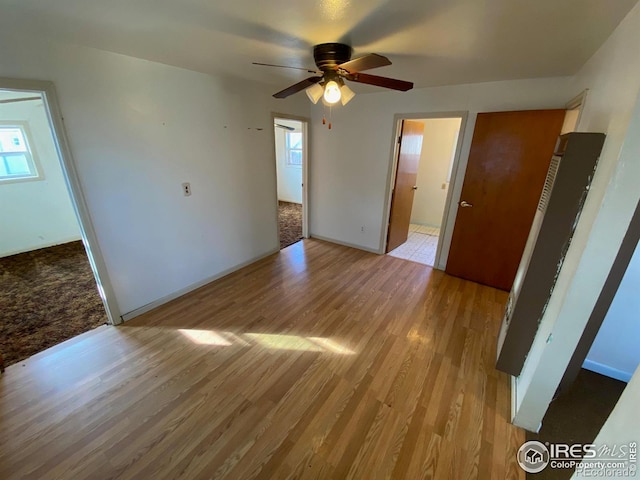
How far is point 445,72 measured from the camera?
2.44 meters

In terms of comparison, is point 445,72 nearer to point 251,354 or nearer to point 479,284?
point 479,284

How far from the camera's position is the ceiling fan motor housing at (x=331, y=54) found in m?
1.76

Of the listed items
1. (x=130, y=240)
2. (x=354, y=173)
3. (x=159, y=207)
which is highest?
(x=354, y=173)

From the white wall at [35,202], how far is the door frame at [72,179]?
2592mm

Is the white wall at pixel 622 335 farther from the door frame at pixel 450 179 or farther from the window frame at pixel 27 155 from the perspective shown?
the window frame at pixel 27 155

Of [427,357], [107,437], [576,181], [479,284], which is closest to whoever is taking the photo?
[576,181]

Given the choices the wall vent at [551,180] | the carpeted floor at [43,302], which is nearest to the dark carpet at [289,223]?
the carpeted floor at [43,302]

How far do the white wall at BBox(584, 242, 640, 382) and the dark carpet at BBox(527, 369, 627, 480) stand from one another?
0.09 m

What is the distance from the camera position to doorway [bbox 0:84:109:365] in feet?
8.11

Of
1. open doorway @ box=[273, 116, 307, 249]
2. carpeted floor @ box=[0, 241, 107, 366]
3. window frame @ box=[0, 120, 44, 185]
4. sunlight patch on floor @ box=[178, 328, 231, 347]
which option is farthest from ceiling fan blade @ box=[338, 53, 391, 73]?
window frame @ box=[0, 120, 44, 185]

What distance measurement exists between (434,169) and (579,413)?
4336mm

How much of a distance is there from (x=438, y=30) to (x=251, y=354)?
262cm

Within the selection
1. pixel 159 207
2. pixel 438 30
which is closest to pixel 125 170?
pixel 159 207

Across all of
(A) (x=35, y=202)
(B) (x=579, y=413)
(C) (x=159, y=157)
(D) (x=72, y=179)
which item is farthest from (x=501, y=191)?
(A) (x=35, y=202)
